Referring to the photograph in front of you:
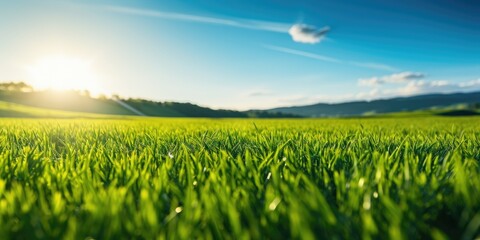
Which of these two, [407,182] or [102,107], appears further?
[102,107]

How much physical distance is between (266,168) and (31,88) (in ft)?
466

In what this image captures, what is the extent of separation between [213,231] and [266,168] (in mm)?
946

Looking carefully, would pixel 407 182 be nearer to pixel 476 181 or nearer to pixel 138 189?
pixel 476 181

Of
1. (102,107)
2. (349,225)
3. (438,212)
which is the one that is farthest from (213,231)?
(102,107)

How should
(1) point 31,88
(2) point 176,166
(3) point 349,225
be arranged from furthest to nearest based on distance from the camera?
1. (1) point 31,88
2. (2) point 176,166
3. (3) point 349,225

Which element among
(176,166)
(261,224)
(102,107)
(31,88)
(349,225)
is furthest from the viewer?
(31,88)

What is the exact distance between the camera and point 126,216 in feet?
3.96

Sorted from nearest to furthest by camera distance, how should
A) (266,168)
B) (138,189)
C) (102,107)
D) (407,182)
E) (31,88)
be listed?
(407,182), (138,189), (266,168), (102,107), (31,88)

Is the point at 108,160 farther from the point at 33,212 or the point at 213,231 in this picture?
the point at 213,231

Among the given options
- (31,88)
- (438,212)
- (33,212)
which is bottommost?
(438,212)

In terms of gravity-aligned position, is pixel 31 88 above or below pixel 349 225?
above

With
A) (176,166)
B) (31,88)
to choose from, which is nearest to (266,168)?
(176,166)

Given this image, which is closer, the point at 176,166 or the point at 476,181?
the point at 476,181

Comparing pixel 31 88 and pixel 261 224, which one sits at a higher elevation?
pixel 31 88
